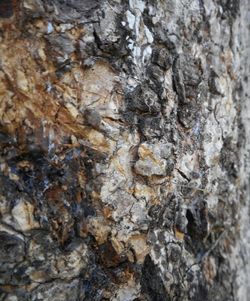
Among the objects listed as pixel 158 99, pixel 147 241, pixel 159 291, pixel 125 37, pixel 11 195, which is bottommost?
pixel 159 291

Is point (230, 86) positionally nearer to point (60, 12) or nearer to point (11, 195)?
point (60, 12)

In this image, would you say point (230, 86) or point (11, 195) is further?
point (230, 86)

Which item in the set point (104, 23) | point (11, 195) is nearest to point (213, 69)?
point (104, 23)

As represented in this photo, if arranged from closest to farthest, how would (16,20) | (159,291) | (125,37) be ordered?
(16,20) < (125,37) < (159,291)

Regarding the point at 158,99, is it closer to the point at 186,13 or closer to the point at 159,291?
the point at 186,13

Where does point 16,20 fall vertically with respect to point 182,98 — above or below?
above

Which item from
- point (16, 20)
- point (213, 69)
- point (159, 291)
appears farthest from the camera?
point (213, 69)

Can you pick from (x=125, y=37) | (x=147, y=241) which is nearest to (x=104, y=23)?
(x=125, y=37)
